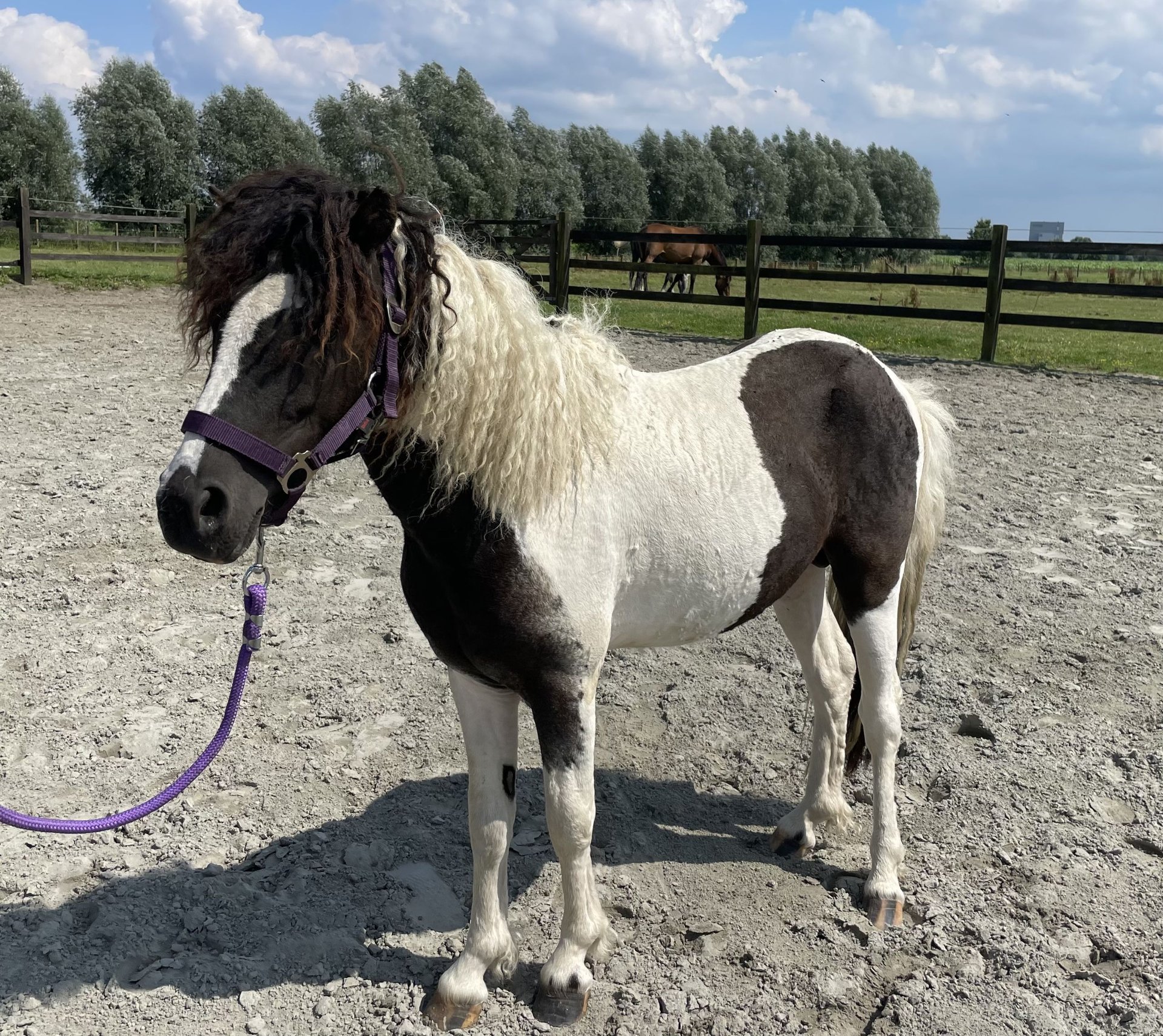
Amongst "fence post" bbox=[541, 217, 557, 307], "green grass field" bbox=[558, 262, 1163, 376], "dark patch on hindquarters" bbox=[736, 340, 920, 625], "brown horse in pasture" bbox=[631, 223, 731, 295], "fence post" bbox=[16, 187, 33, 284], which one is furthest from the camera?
"brown horse in pasture" bbox=[631, 223, 731, 295]

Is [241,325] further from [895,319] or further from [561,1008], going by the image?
[895,319]

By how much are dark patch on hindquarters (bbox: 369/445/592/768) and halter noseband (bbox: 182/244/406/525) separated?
16cm

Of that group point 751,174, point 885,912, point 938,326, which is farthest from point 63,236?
point 751,174

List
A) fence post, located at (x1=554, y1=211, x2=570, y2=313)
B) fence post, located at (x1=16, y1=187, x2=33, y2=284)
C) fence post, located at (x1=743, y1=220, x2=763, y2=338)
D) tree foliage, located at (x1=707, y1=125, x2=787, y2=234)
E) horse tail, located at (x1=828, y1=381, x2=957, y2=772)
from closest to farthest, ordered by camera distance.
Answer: horse tail, located at (x1=828, y1=381, x2=957, y2=772), fence post, located at (x1=743, y1=220, x2=763, y2=338), fence post, located at (x1=554, y1=211, x2=570, y2=313), fence post, located at (x1=16, y1=187, x2=33, y2=284), tree foliage, located at (x1=707, y1=125, x2=787, y2=234)

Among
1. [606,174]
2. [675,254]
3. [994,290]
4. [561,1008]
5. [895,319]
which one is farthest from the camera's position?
[606,174]

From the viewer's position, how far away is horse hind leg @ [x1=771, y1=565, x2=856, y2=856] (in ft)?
10.1

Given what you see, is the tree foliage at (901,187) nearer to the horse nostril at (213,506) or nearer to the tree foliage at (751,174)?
the tree foliage at (751,174)

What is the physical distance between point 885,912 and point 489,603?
5.15 ft

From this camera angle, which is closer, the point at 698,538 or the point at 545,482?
the point at 545,482

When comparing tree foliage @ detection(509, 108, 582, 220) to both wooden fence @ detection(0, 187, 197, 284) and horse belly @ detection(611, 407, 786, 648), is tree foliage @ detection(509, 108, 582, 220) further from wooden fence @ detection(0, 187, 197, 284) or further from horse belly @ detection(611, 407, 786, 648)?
horse belly @ detection(611, 407, 786, 648)

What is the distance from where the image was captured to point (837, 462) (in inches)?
108

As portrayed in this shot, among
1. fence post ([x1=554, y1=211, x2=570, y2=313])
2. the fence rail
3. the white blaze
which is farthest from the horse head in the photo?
fence post ([x1=554, y1=211, x2=570, y2=313])

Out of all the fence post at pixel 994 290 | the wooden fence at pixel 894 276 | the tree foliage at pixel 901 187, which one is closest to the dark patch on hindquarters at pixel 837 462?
the wooden fence at pixel 894 276

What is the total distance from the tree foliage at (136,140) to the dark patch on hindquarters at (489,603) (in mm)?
44145
